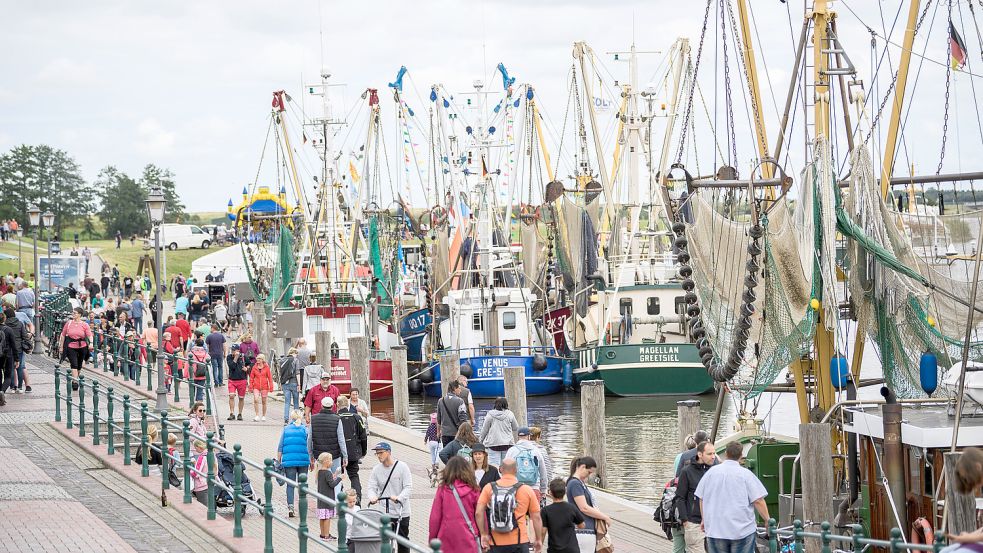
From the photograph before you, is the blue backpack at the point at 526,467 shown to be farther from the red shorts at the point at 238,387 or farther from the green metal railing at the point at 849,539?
the red shorts at the point at 238,387

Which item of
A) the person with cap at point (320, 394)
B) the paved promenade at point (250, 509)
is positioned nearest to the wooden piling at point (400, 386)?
the paved promenade at point (250, 509)

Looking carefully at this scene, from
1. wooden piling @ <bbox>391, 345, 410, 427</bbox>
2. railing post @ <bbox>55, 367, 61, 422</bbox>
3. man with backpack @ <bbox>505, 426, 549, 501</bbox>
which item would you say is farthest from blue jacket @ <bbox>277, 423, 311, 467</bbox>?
wooden piling @ <bbox>391, 345, 410, 427</bbox>

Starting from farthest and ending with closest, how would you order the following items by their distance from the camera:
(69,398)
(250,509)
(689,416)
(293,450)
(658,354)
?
(658,354), (69,398), (689,416), (250,509), (293,450)

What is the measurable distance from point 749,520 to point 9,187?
101430mm

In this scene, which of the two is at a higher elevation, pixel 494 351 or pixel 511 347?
pixel 511 347

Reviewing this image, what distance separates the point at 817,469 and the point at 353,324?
2681 cm

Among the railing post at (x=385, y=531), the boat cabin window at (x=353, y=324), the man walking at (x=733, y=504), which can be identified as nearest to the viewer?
the railing post at (x=385, y=531)

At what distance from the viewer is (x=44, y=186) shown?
A: 111750 mm

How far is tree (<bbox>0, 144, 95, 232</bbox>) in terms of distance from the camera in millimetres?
105500

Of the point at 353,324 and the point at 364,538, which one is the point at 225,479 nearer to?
the point at 364,538

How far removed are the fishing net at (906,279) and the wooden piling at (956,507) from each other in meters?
4.71

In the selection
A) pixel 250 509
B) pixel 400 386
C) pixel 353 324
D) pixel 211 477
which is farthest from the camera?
pixel 353 324

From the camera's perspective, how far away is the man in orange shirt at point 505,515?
12.1 meters

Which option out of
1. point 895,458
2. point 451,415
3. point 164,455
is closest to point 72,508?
point 164,455
